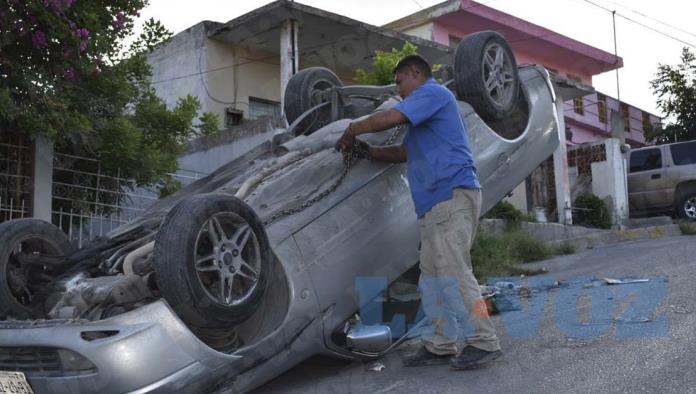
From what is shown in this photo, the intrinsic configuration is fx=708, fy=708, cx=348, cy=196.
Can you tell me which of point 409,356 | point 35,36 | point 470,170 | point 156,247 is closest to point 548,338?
point 409,356

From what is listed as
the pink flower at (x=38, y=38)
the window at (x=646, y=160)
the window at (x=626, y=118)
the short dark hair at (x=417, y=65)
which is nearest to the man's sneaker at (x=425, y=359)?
the short dark hair at (x=417, y=65)

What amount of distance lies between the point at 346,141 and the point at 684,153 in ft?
40.3

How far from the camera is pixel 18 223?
12.3ft

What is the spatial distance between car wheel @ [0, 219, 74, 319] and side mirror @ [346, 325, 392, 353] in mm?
1591

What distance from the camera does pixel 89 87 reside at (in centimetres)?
661

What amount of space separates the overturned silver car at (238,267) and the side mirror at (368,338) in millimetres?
12

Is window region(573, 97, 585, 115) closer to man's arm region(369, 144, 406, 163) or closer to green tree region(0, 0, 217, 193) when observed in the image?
green tree region(0, 0, 217, 193)

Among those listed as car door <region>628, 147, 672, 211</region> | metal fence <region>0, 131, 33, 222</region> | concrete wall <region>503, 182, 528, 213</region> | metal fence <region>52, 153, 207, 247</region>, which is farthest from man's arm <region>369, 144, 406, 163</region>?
car door <region>628, 147, 672, 211</region>

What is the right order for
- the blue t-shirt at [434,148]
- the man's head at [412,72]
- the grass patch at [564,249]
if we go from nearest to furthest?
1. the blue t-shirt at [434,148]
2. the man's head at [412,72]
3. the grass patch at [564,249]

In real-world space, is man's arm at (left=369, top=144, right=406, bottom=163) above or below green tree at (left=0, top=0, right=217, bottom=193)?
below

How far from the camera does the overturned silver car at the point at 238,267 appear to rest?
2.93 m

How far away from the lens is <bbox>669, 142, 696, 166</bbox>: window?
1410 cm

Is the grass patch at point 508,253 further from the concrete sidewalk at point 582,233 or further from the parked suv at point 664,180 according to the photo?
the parked suv at point 664,180

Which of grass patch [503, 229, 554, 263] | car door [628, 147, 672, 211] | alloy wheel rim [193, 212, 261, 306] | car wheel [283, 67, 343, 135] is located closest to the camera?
alloy wheel rim [193, 212, 261, 306]
